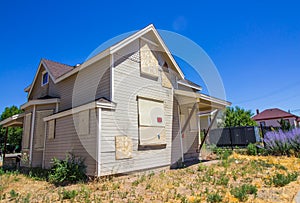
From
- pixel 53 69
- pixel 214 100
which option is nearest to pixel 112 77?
pixel 214 100

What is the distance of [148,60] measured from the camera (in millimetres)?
9430

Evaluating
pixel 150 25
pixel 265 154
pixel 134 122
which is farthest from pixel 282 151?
pixel 150 25

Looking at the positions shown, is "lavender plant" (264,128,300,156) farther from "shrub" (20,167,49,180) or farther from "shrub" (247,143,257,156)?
"shrub" (20,167,49,180)

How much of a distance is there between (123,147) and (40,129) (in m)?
5.46

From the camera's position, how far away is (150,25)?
31.2 feet

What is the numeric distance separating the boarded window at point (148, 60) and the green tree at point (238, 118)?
61.6 feet

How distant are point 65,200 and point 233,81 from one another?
16939 mm

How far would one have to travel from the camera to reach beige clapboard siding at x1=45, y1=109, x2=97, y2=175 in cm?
676

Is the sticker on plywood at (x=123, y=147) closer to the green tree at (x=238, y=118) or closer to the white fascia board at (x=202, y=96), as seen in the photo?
the white fascia board at (x=202, y=96)

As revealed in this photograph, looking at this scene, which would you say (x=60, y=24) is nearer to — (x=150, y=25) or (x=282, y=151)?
(x=150, y=25)

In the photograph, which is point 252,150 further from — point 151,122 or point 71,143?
point 71,143

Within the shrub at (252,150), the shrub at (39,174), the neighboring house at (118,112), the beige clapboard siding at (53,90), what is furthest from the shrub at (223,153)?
the beige clapboard siding at (53,90)

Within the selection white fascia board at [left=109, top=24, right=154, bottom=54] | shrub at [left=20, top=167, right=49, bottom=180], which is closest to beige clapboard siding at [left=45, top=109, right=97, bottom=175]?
shrub at [left=20, top=167, right=49, bottom=180]

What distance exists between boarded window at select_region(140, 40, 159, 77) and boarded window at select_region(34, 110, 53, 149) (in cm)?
563
